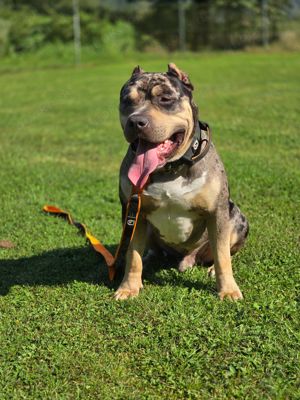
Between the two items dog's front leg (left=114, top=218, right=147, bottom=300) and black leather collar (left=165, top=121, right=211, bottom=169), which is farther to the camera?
dog's front leg (left=114, top=218, right=147, bottom=300)

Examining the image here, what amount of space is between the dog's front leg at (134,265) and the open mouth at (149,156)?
537 mm

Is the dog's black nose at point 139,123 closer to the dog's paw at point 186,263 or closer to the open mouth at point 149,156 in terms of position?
the open mouth at point 149,156

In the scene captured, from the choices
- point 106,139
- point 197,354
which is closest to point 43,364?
point 197,354

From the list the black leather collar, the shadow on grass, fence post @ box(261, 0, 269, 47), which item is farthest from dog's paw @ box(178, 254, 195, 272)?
fence post @ box(261, 0, 269, 47)

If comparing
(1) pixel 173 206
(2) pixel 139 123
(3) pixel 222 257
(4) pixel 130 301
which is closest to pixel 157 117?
(2) pixel 139 123

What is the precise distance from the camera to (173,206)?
4.05 meters

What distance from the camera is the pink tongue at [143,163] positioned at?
3730 mm

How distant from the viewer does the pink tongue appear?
147 inches

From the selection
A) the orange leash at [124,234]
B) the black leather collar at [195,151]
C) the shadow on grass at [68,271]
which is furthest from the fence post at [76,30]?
the black leather collar at [195,151]

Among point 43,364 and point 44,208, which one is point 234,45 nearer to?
point 44,208

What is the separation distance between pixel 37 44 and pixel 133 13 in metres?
4.81

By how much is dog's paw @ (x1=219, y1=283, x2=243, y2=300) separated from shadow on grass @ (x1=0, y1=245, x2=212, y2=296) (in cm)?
20

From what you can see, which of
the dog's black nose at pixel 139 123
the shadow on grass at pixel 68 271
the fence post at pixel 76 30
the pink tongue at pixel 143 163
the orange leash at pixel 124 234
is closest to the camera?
the dog's black nose at pixel 139 123

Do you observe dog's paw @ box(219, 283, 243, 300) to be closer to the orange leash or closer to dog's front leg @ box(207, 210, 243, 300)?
dog's front leg @ box(207, 210, 243, 300)
